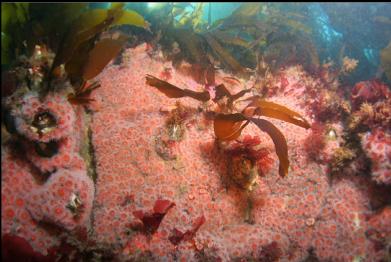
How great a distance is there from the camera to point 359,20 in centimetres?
587

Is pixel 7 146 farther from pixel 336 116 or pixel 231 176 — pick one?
pixel 336 116

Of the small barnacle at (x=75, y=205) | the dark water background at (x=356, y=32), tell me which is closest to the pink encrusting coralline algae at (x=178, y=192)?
the small barnacle at (x=75, y=205)

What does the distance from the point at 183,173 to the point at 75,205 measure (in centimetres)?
121

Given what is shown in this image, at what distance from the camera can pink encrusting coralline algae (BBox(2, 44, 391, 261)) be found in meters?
2.62

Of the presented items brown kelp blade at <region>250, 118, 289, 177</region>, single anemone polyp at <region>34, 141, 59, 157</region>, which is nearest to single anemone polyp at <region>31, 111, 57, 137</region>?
single anemone polyp at <region>34, 141, 59, 157</region>

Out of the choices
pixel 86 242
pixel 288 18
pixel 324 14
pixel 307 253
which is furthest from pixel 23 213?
pixel 324 14

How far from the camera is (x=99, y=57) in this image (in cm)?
306

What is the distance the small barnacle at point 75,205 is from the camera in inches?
102

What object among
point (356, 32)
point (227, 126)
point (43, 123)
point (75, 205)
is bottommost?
point (75, 205)

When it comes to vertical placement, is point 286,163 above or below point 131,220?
Result: above

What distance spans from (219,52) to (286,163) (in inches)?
85.9

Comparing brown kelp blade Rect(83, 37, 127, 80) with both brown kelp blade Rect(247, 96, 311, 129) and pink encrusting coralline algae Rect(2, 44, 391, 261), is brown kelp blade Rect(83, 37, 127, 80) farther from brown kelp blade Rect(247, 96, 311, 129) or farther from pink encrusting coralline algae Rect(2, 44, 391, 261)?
brown kelp blade Rect(247, 96, 311, 129)

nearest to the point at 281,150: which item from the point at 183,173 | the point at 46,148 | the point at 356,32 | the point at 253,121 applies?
the point at 253,121

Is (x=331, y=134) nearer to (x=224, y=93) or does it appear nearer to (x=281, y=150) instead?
(x=281, y=150)
